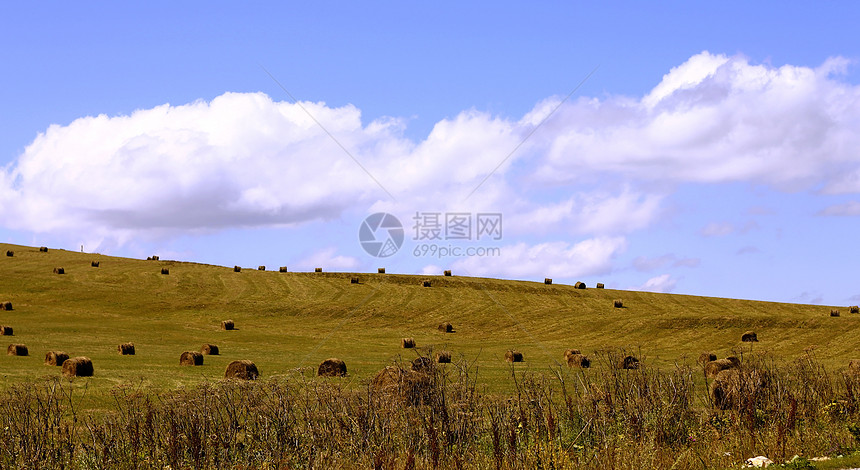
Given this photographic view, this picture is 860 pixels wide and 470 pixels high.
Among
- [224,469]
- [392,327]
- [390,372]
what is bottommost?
[224,469]

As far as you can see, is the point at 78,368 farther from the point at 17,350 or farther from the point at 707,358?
the point at 707,358

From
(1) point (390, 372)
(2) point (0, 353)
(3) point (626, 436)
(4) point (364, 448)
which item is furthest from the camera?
(2) point (0, 353)

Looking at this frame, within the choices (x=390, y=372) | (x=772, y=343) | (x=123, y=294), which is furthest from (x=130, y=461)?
(x=123, y=294)

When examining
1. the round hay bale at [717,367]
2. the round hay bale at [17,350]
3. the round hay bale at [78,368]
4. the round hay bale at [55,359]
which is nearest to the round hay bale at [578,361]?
the round hay bale at [717,367]

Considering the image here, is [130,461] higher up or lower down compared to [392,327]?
lower down

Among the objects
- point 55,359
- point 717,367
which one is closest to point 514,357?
point 717,367

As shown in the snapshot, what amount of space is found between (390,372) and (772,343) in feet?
108

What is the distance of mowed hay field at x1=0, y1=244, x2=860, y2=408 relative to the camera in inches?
1375

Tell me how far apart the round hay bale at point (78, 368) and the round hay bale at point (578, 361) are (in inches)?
749

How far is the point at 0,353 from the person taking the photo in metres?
33.2

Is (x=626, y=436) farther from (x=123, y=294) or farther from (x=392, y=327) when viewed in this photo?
(x=123, y=294)

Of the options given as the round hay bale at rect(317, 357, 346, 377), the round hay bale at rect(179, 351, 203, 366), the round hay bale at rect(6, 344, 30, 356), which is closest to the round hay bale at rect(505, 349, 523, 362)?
the round hay bale at rect(317, 357, 346, 377)

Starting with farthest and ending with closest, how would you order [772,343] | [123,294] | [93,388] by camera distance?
[123,294] < [772,343] < [93,388]

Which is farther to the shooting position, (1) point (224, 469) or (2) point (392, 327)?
(2) point (392, 327)
